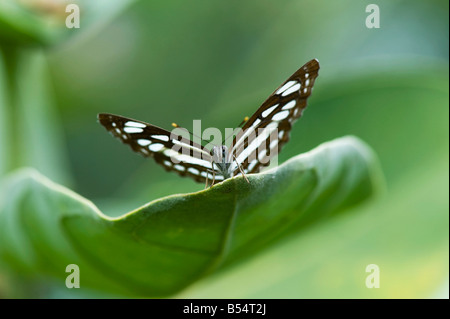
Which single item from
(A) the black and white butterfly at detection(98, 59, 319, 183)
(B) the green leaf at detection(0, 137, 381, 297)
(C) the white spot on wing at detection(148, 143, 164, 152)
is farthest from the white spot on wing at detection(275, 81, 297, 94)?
(C) the white spot on wing at detection(148, 143, 164, 152)

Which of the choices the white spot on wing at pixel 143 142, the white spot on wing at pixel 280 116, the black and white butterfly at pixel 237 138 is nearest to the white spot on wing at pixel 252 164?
the black and white butterfly at pixel 237 138

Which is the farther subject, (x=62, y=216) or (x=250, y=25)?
(x=250, y=25)

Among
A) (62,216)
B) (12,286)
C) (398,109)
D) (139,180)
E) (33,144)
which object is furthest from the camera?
(139,180)

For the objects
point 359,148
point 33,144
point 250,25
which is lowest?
point 359,148

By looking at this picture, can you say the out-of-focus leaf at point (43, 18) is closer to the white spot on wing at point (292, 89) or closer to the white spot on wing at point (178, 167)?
the white spot on wing at point (178, 167)

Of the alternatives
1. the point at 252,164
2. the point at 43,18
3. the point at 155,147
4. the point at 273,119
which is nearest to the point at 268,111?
the point at 273,119

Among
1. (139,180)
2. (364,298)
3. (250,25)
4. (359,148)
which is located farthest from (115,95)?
(364,298)

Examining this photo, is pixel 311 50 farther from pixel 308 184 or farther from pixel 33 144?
pixel 33 144
